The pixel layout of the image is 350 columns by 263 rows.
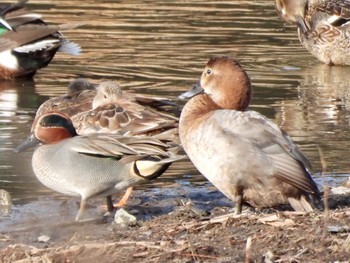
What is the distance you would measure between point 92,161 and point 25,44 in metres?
6.04

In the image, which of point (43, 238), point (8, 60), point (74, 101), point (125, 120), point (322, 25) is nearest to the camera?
point (43, 238)

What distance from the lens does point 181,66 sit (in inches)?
505

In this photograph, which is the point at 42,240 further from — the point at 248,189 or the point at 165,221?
the point at 248,189

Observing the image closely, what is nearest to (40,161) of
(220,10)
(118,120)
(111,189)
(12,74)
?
(111,189)

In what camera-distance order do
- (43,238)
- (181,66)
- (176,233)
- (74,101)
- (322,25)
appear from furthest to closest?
(322,25) → (181,66) → (74,101) → (43,238) → (176,233)

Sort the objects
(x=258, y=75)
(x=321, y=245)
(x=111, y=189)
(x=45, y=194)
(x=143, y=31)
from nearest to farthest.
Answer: (x=321, y=245)
(x=111, y=189)
(x=45, y=194)
(x=258, y=75)
(x=143, y=31)

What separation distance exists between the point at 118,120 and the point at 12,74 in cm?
439

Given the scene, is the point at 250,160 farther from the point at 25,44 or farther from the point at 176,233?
the point at 25,44

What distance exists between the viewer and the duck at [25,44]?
12516mm

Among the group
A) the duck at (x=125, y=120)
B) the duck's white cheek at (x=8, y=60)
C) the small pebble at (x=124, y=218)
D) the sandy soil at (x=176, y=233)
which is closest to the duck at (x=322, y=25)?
the duck's white cheek at (x=8, y=60)

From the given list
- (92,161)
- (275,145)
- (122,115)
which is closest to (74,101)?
(122,115)

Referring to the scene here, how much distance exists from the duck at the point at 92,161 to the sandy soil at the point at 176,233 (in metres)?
0.25

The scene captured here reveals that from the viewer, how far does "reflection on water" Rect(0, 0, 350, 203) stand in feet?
30.5

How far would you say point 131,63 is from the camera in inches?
512
